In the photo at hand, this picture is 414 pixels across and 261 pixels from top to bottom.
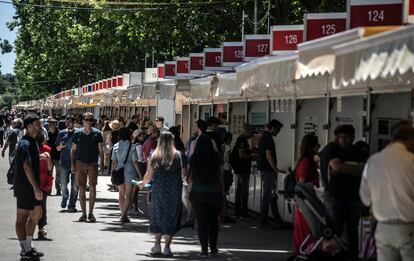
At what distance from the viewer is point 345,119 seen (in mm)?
14312

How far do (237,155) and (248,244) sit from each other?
13.7ft

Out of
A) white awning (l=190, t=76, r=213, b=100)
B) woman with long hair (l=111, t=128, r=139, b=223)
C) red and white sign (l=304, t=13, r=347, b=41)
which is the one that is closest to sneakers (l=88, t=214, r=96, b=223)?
woman with long hair (l=111, t=128, r=139, b=223)

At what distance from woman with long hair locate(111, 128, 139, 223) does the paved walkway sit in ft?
1.17

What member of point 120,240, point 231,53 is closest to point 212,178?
point 120,240

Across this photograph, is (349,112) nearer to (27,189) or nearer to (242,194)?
(242,194)

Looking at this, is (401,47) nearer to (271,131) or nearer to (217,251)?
(217,251)

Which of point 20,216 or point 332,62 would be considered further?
point 20,216

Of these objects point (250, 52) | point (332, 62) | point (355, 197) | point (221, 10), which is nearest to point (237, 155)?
point (250, 52)

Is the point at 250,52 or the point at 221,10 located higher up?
the point at 221,10

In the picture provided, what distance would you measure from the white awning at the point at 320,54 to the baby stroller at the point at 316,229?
1.30 meters

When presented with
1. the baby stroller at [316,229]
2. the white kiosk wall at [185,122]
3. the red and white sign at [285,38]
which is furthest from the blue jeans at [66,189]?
the baby stroller at [316,229]

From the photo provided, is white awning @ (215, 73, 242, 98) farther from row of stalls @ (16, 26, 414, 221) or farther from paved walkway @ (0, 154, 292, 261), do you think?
paved walkway @ (0, 154, 292, 261)

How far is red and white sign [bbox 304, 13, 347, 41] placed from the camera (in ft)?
47.9

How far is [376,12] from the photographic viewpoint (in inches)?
491
